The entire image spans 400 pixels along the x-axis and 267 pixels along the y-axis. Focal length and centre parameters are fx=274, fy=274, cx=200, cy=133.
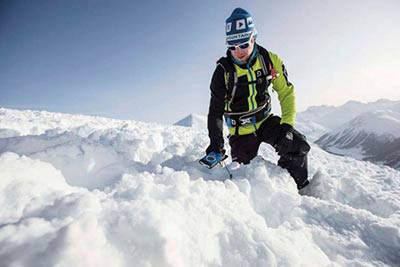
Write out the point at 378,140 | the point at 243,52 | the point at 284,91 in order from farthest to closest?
the point at 378,140 < the point at 284,91 < the point at 243,52

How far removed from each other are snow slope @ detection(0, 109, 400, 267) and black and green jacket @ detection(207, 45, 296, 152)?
131 cm

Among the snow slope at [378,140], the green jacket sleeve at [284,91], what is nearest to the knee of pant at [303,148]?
the green jacket sleeve at [284,91]

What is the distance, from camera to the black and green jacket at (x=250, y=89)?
4.38 m

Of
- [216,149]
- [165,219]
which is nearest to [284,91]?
[216,149]

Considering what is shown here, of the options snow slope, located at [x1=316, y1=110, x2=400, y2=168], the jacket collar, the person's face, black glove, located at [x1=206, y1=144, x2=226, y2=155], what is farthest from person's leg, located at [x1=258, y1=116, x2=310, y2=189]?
snow slope, located at [x1=316, y1=110, x2=400, y2=168]

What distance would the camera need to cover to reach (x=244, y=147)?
5.11 metres

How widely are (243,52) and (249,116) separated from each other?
1.12m

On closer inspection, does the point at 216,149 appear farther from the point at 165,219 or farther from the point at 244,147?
the point at 165,219

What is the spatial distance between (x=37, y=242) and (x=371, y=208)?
11.9 feet

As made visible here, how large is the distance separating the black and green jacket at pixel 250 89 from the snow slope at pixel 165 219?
51.7 inches

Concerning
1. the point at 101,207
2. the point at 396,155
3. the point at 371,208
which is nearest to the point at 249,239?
the point at 101,207

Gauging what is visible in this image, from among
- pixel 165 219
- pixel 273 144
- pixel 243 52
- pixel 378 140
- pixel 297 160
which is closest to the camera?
pixel 165 219

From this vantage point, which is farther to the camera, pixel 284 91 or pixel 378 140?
pixel 378 140

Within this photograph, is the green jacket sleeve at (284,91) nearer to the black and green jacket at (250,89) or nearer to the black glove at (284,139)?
the black and green jacket at (250,89)
